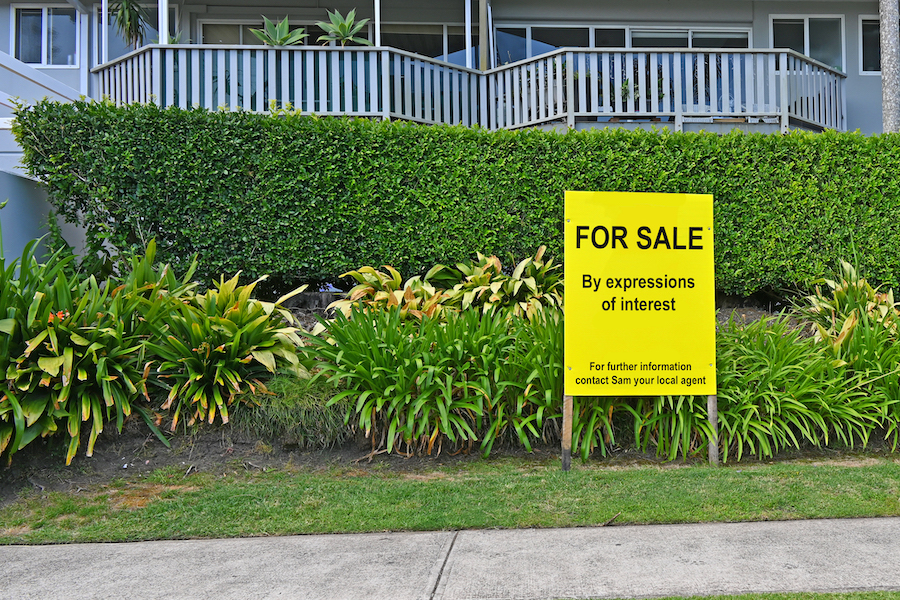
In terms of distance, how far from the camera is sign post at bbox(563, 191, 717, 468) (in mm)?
5051

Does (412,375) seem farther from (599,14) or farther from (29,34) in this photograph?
(29,34)

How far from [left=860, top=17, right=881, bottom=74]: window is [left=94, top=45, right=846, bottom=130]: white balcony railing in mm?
3364

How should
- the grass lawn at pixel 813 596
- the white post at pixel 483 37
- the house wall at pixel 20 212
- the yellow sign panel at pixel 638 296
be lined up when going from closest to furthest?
the grass lawn at pixel 813 596 → the yellow sign panel at pixel 638 296 → the house wall at pixel 20 212 → the white post at pixel 483 37

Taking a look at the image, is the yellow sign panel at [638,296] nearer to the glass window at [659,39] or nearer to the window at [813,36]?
the glass window at [659,39]

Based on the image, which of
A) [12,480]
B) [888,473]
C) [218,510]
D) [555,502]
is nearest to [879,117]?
[888,473]

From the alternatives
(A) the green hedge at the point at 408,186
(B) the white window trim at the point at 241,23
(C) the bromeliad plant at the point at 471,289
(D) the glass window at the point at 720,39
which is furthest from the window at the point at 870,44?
(C) the bromeliad plant at the point at 471,289

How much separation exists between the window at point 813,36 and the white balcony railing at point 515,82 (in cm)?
268

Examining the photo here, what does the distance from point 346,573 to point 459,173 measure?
4957 mm

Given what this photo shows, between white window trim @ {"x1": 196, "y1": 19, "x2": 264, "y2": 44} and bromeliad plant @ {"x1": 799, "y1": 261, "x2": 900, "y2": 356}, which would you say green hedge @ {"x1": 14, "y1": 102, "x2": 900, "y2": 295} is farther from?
white window trim @ {"x1": 196, "y1": 19, "x2": 264, "y2": 44}

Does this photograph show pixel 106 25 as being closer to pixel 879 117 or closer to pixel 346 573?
pixel 346 573


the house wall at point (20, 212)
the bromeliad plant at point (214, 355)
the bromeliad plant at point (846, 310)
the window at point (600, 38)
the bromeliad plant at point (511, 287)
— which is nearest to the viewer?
the bromeliad plant at point (214, 355)

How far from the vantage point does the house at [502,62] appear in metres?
10.8

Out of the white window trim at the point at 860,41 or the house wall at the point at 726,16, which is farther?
the white window trim at the point at 860,41

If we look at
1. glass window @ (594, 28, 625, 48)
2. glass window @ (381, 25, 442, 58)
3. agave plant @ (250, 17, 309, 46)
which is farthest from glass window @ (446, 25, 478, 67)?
agave plant @ (250, 17, 309, 46)
